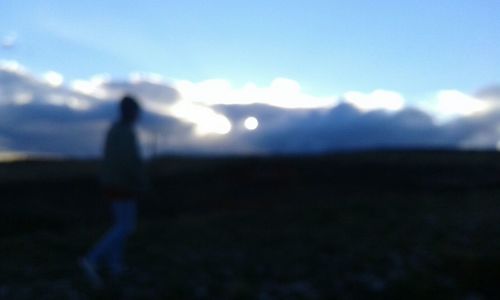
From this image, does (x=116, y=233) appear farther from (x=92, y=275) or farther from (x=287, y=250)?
(x=287, y=250)

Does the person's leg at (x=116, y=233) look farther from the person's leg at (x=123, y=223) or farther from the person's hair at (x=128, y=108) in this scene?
the person's hair at (x=128, y=108)

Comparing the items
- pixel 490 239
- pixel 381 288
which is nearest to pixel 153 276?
pixel 381 288

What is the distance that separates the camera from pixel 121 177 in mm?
8453

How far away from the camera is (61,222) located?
2125 cm

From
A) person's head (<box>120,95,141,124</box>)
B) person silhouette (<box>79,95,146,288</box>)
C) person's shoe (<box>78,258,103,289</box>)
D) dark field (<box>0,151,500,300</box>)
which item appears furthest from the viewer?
person's head (<box>120,95,141,124</box>)

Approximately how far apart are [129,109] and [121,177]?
30.4 inches

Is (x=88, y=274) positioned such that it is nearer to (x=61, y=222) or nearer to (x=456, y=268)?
(x=456, y=268)

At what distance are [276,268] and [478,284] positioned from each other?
8.02ft

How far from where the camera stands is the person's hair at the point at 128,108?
28.3 ft

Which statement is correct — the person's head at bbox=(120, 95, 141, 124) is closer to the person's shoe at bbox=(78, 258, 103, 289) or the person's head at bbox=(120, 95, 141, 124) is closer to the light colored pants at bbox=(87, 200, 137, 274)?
the light colored pants at bbox=(87, 200, 137, 274)

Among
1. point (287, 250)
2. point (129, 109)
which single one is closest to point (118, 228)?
point (129, 109)

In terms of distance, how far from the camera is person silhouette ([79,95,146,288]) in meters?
8.46

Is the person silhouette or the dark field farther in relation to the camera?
the person silhouette

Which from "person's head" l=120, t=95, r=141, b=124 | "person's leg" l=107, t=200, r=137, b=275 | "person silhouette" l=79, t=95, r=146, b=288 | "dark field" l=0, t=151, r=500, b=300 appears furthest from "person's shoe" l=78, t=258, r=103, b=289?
"person's head" l=120, t=95, r=141, b=124
